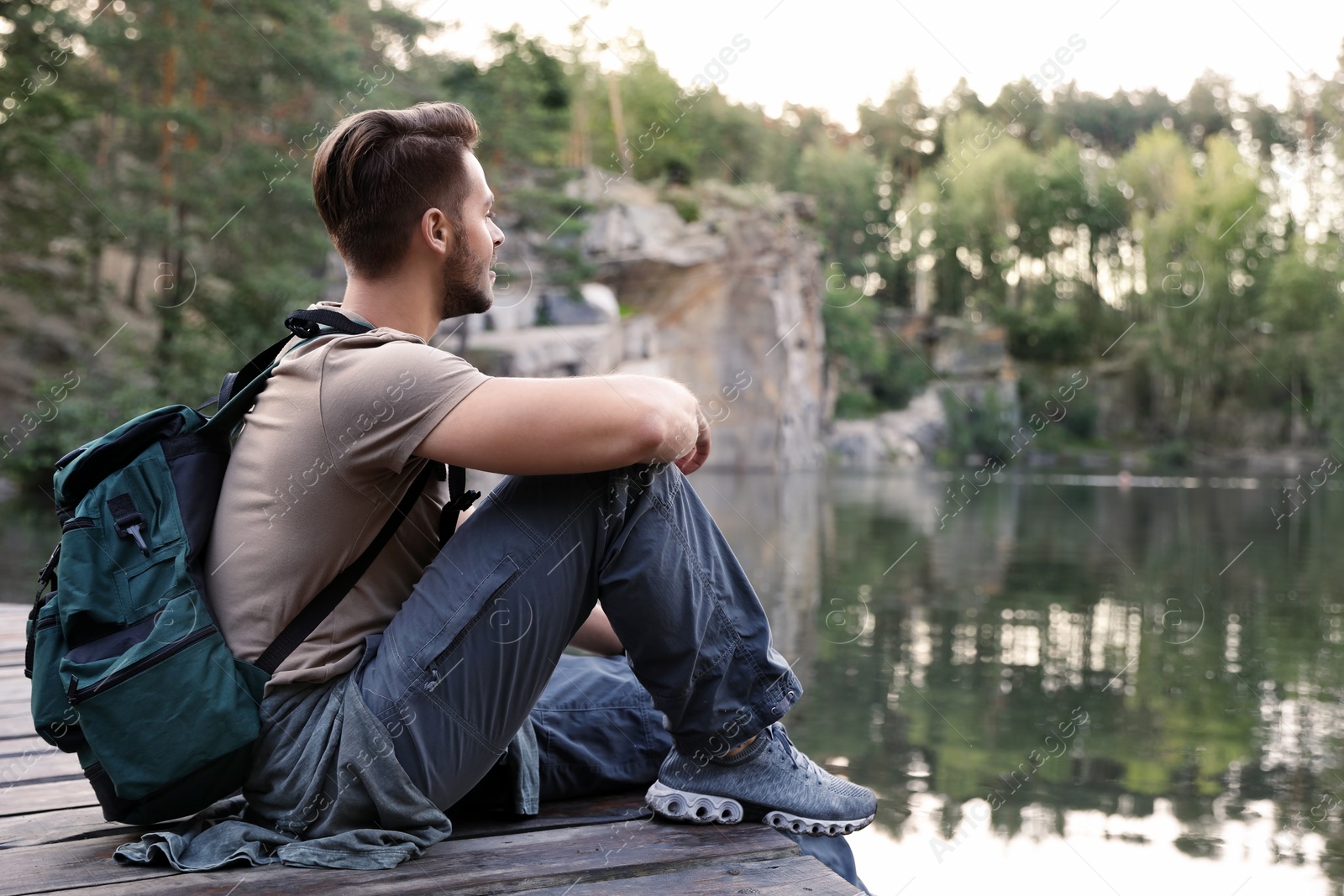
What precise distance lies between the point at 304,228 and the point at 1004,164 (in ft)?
109

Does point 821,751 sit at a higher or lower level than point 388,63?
lower

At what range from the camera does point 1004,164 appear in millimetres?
42906

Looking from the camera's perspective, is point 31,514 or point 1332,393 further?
point 1332,393

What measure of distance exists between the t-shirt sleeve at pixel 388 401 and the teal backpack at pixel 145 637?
16 centimetres

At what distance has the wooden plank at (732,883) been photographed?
64.3 inches

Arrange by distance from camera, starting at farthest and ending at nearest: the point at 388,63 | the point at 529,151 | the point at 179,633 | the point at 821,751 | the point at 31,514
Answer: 1. the point at 529,151
2. the point at 388,63
3. the point at 31,514
4. the point at 821,751
5. the point at 179,633

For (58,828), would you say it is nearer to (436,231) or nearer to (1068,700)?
(436,231)

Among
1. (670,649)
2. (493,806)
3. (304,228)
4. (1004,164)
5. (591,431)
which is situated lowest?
(493,806)

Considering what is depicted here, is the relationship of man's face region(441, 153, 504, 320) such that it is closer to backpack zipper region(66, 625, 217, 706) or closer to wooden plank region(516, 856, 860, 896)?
backpack zipper region(66, 625, 217, 706)

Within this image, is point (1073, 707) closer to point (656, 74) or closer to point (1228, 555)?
point (1228, 555)

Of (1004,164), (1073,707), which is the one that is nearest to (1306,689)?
(1073,707)

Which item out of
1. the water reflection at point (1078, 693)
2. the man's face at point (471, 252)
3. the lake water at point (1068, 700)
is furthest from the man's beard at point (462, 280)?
the water reflection at point (1078, 693)

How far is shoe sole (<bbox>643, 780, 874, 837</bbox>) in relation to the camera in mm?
1912

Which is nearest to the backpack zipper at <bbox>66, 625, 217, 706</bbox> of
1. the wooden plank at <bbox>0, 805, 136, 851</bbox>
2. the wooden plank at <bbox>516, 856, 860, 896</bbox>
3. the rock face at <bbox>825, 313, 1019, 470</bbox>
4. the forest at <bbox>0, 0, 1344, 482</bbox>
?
the wooden plank at <bbox>0, 805, 136, 851</bbox>
